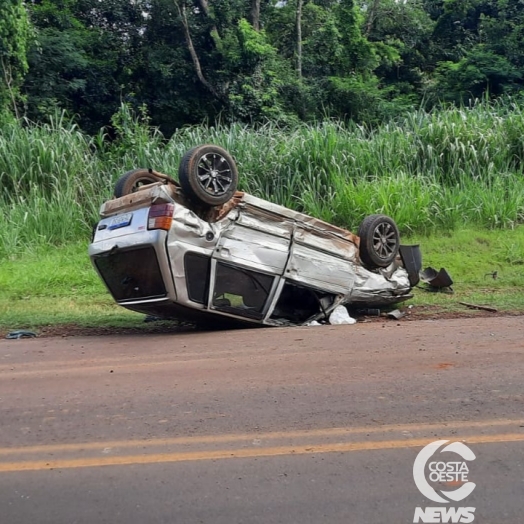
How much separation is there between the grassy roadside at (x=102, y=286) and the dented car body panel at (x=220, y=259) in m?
1.89

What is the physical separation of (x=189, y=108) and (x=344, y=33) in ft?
19.1

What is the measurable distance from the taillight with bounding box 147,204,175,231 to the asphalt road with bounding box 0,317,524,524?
52.9 inches

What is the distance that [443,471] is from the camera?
3973 millimetres

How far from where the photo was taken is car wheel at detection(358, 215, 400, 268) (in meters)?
9.81

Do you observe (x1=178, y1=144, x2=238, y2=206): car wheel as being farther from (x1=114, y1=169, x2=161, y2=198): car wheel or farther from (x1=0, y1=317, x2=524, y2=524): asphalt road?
(x1=0, y1=317, x2=524, y2=524): asphalt road

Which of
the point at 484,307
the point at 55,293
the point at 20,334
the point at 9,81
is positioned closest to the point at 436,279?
the point at 484,307

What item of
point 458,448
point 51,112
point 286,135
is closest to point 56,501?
point 458,448

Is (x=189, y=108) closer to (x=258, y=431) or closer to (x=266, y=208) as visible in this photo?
(x=266, y=208)

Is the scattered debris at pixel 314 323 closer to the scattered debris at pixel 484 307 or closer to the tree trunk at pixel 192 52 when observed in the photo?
the scattered debris at pixel 484 307

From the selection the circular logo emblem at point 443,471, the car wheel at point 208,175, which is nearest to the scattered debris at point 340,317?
the car wheel at point 208,175

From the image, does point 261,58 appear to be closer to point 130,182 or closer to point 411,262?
point 411,262

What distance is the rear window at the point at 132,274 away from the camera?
25.8ft

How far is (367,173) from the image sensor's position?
16.1 metres

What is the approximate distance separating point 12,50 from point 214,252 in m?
12.7
